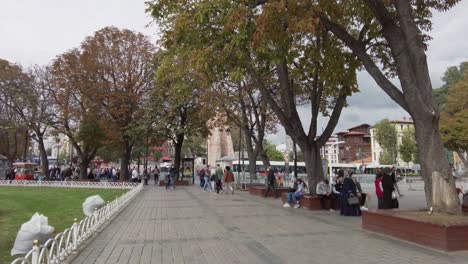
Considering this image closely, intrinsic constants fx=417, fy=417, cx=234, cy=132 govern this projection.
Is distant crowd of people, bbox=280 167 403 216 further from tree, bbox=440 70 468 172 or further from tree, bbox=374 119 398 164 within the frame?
tree, bbox=374 119 398 164

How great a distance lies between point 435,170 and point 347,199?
463cm

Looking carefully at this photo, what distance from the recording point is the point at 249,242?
897 cm

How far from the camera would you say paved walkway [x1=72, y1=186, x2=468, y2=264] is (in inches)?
296

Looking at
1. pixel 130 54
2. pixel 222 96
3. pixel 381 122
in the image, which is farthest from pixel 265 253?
pixel 381 122

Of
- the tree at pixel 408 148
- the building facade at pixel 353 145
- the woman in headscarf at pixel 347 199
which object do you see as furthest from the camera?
the building facade at pixel 353 145

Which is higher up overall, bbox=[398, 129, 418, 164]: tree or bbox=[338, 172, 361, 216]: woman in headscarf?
bbox=[398, 129, 418, 164]: tree

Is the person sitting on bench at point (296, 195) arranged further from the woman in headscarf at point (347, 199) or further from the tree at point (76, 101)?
the tree at point (76, 101)

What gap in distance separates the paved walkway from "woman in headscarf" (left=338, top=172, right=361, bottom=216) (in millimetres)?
449

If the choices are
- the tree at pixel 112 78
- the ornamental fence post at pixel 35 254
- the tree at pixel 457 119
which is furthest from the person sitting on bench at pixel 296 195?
the tree at pixel 457 119

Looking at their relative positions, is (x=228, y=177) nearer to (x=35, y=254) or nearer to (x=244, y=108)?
(x=244, y=108)

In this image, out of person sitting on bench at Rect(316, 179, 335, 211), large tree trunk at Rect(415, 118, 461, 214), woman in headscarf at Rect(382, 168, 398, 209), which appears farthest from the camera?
person sitting on bench at Rect(316, 179, 335, 211)

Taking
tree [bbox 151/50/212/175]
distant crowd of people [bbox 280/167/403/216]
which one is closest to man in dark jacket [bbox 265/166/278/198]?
distant crowd of people [bbox 280/167/403/216]

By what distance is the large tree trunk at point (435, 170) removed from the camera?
8.85 metres

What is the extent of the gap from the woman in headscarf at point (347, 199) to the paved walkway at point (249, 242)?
0.45 meters
